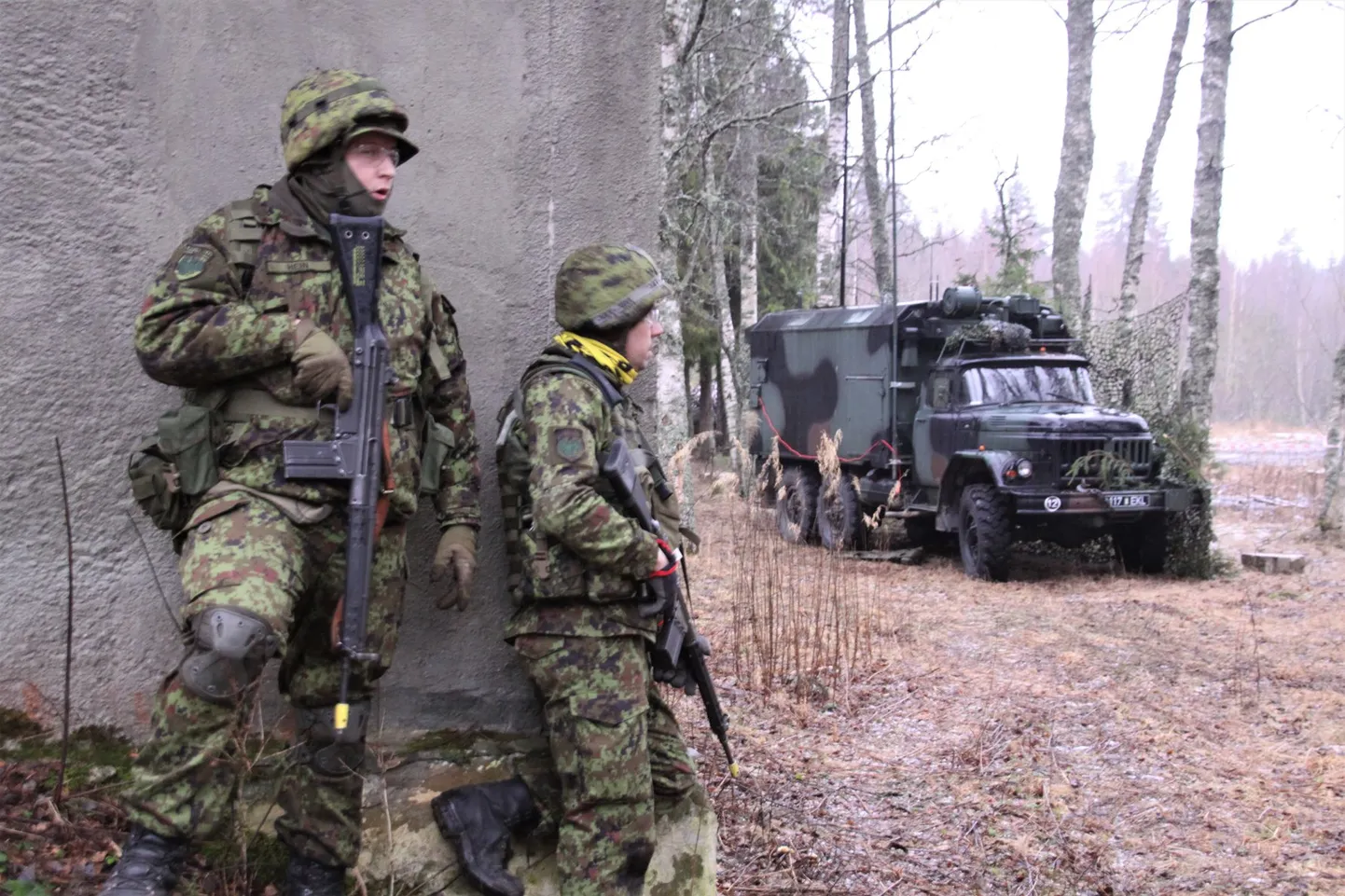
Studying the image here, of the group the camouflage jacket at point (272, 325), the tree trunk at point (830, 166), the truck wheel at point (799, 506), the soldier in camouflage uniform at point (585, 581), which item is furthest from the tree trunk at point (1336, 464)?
the camouflage jacket at point (272, 325)

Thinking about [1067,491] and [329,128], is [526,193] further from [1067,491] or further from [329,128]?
[1067,491]

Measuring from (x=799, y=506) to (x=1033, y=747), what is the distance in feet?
23.3

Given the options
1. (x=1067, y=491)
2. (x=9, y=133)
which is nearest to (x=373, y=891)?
(x=9, y=133)

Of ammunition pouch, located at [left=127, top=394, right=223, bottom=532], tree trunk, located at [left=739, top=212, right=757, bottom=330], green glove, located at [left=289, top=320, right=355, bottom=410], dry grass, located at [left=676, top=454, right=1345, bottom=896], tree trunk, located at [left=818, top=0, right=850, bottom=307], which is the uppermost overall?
tree trunk, located at [left=818, top=0, right=850, bottom=307]

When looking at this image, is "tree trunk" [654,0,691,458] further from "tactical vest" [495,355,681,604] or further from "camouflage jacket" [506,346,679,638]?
"camouflage jacket" [506,346,679,638]

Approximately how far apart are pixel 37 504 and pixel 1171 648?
6.15 meters

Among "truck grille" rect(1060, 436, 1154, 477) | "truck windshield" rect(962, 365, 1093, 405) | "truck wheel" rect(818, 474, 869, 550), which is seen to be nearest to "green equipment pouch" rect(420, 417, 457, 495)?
"truck grille" rect(1060, 436, 1154, 477)

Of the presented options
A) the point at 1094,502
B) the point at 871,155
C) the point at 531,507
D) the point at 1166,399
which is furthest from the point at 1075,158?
the point at 531,507

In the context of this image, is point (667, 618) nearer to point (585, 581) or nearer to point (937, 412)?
point (585, 581)

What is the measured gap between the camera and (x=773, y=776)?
4457 millimetres

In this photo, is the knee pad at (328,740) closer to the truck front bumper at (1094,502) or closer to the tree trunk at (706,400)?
the truck front bumper at (1094,502)

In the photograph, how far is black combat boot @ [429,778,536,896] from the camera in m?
2.84

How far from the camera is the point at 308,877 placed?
8.59 ft

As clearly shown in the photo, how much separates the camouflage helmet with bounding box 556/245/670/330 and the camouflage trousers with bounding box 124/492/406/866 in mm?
666
